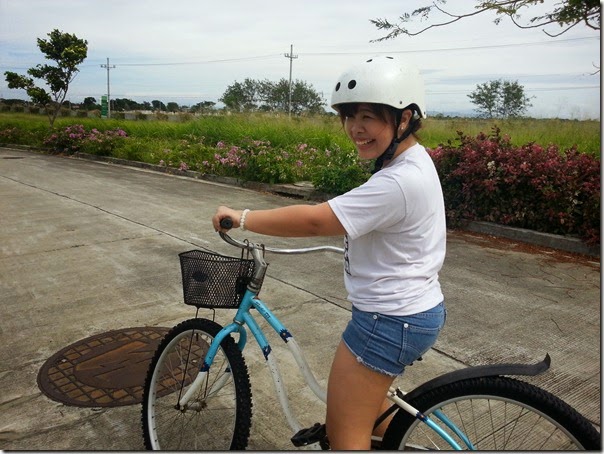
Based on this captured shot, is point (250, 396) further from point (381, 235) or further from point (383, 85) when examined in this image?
point (383, 85)

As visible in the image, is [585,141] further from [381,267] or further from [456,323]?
[381,267]

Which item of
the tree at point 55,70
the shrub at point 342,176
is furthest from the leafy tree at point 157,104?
the shrub at point 342,176

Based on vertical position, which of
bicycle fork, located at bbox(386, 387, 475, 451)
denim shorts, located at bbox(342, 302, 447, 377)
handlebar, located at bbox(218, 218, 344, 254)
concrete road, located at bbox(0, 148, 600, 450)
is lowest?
concrete road, located at bbox(0, 148, 600, 450)

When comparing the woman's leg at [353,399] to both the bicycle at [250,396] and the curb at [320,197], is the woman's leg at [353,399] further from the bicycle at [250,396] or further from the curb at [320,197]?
the curb at [320,197]

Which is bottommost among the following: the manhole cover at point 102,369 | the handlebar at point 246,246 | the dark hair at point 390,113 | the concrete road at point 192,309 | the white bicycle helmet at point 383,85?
the manhole cover at point 102,369

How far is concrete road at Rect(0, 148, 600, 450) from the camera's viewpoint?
9.02 feet

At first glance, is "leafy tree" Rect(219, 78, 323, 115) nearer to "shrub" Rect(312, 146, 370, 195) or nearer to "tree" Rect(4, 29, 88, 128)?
"tree" Rect(4, 29, 88, 128)

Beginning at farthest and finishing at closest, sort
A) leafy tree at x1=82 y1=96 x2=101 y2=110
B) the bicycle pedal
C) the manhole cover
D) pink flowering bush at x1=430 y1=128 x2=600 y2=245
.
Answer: leafy tree at x1=82 y1=96 x2=101 y2=110, pink flowering bush at x1=430 y1=128 x2=600 y2=245, the manhole cover, the bicycle pedal

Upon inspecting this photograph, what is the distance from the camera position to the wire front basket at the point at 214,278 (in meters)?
2.00

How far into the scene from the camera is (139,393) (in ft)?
9.64

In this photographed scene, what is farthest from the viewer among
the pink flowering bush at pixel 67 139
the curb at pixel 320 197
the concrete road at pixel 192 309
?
the pink flowering bush at pixel 67 139

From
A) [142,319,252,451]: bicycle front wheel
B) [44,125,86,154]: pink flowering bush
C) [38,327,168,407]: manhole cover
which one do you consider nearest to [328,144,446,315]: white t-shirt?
[142,319,252,451]: bicycle front wheel

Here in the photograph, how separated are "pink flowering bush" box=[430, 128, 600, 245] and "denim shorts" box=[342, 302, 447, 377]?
16.0ft

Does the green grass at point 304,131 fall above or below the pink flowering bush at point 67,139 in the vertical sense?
above
